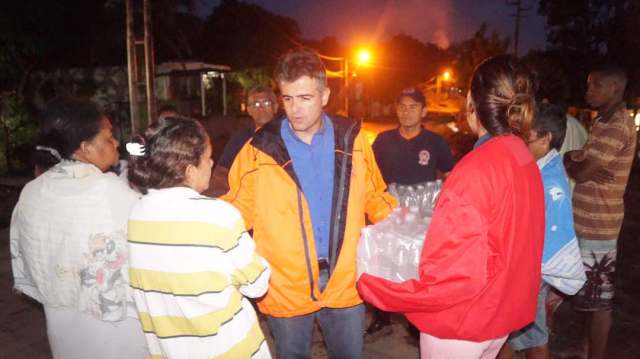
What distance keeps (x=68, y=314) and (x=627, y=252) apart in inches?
267

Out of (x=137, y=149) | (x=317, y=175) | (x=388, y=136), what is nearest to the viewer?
(x=137, y=149)

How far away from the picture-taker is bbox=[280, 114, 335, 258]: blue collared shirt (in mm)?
2453

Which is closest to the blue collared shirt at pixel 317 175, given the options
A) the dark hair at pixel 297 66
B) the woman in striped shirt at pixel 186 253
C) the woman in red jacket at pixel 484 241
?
the dark hair at pixel 297 66

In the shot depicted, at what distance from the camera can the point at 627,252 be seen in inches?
243

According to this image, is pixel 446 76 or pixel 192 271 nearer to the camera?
pixel 192 271

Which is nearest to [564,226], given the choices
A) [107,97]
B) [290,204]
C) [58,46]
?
[290,204]

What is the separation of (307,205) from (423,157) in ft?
6.49

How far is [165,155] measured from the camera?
178 centimetres

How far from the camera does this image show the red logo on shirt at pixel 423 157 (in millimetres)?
4051

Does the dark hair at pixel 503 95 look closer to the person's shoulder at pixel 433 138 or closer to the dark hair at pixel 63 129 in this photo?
the dark hair at pixel 63 129

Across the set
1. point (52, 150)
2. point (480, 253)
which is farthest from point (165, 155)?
point (480, 253)

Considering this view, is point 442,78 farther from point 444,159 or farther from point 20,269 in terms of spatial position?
point 20,269

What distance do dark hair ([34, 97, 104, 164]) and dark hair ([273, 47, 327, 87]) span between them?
0.97 m

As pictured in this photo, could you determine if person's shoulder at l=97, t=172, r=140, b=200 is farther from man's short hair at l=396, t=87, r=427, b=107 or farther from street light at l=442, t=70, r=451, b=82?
street light at l=442, t=70, r=451, b=82
